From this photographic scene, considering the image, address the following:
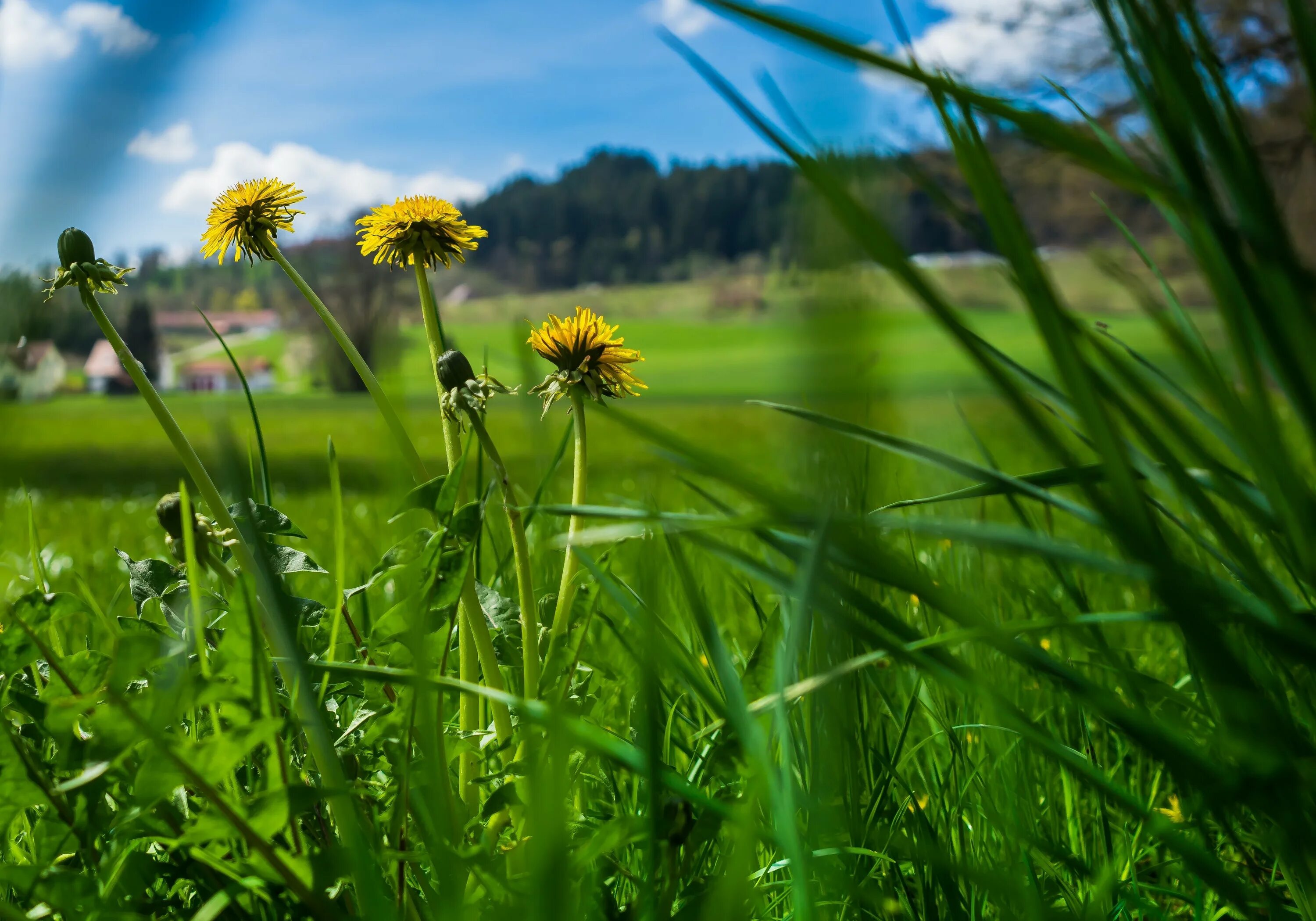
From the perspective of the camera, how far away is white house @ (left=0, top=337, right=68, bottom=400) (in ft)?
0.78

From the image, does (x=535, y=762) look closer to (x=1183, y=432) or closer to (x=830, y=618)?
(x=830, y=618)

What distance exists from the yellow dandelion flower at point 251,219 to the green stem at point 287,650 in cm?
11

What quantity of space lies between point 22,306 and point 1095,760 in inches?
30.9

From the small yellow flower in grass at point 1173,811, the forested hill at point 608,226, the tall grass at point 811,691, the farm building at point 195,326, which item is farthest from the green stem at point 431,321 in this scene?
the forested hill at point 608,226

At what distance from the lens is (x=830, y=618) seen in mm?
275

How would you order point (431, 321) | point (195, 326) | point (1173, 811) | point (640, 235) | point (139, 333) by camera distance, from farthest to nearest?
point (640, 235) < point (195, 326) < point (139, 333) < point (1173, 811) < point (431, 321)

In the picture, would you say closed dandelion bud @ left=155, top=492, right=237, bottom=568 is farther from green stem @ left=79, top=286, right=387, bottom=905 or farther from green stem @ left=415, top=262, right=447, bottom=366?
green stem @ left=415, top=262, right=447, bottom=366

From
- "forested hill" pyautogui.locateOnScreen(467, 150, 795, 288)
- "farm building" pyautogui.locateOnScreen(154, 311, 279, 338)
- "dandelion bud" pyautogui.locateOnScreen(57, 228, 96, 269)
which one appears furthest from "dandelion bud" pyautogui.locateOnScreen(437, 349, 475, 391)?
"forested hill" pyautogui.locateOnScreen(467, 150, 795, 288)

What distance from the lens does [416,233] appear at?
1.95 ft

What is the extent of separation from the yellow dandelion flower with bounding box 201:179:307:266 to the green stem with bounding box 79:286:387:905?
0.11 meters

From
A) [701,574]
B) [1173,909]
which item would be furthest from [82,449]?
[1173,909]

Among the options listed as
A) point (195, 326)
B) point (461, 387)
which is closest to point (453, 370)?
point (461, 387)

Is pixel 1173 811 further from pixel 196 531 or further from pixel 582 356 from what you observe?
pixel 196 531

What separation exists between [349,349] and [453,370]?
61mm
